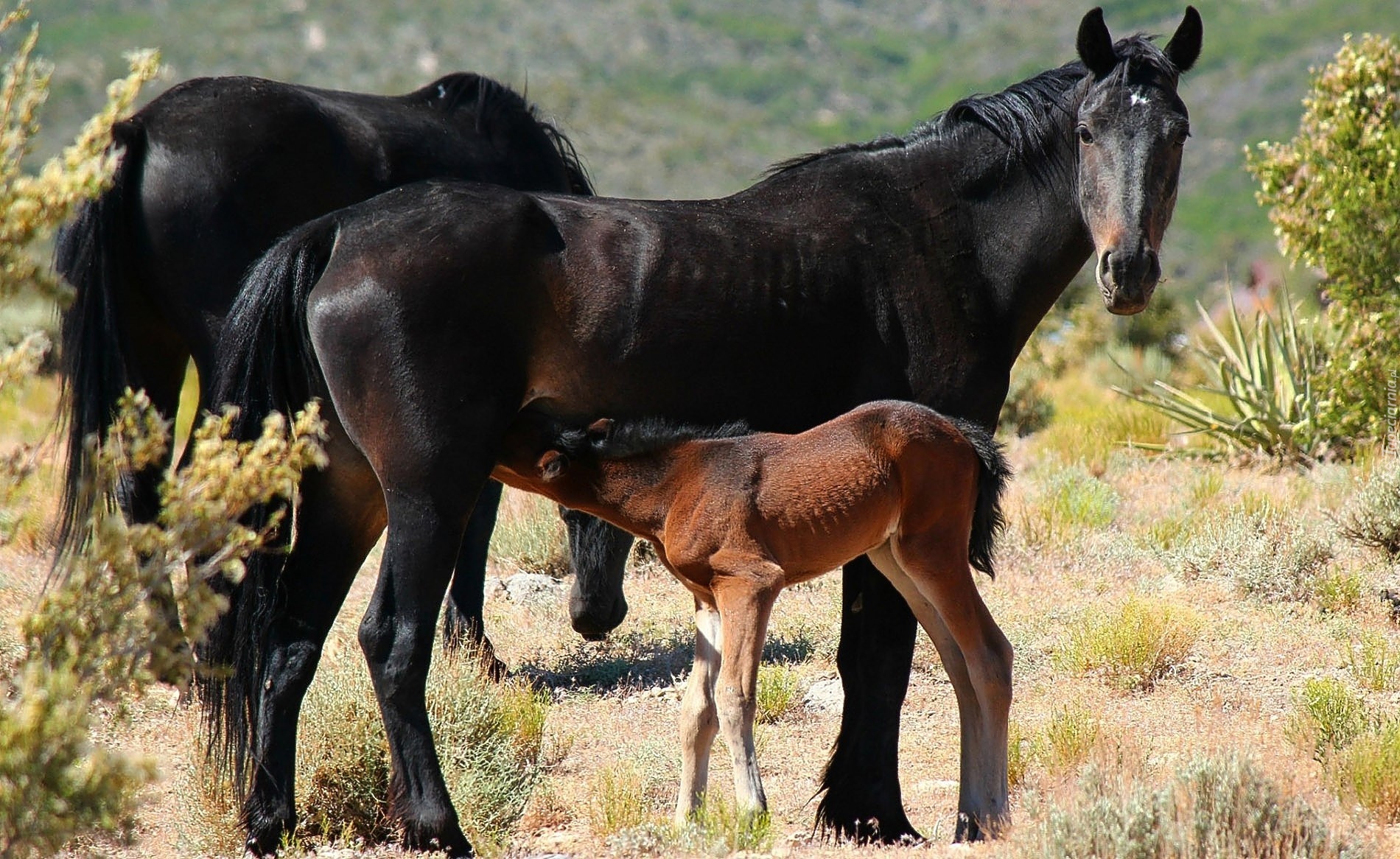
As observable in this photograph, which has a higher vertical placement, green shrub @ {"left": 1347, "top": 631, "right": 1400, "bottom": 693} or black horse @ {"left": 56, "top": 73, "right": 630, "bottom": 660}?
black horse @ {"left": 56, "top": 73, "right": 630, "bottom": 660}

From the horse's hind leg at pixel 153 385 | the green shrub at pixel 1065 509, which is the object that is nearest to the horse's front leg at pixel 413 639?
the horse's hind leg at pixel 153 385

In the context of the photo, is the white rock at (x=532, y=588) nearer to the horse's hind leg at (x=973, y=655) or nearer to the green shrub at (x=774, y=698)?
the green shrub at (x=774, y=698)

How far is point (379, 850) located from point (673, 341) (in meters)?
1.94

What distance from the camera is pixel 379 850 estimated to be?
183 inches

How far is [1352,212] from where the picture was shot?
9703 mm

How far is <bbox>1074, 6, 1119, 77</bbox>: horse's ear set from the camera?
16.0 feet

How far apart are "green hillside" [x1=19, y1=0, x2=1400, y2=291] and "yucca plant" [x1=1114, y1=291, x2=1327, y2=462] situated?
4246 cm

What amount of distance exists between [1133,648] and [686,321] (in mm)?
3209

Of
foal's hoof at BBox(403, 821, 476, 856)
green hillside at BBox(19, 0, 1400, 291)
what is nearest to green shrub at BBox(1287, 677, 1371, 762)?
foal's hoof at BBox(403, 821, 476, 856)

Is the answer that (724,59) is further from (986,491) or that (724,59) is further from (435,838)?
(435,838)

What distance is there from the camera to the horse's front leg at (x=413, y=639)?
177 inches

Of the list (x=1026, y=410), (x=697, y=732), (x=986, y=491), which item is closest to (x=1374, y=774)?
(x=986, y=491)

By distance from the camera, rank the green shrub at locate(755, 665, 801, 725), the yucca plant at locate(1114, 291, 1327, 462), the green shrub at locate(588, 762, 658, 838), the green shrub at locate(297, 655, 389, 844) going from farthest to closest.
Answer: the yucca plant at locate(1114, 291, 1327, 462) → the green shrub at locate(755, 665, 801, 725) → the green shrub at locate(297, 655, 389, 844) → the green shrub at locate(588, 762, 658, 838)

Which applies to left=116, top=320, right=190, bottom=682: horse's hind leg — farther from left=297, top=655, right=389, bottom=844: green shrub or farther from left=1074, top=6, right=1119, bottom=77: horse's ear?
left=1074, top=6, right=1119, bottom=77: horse's ear
